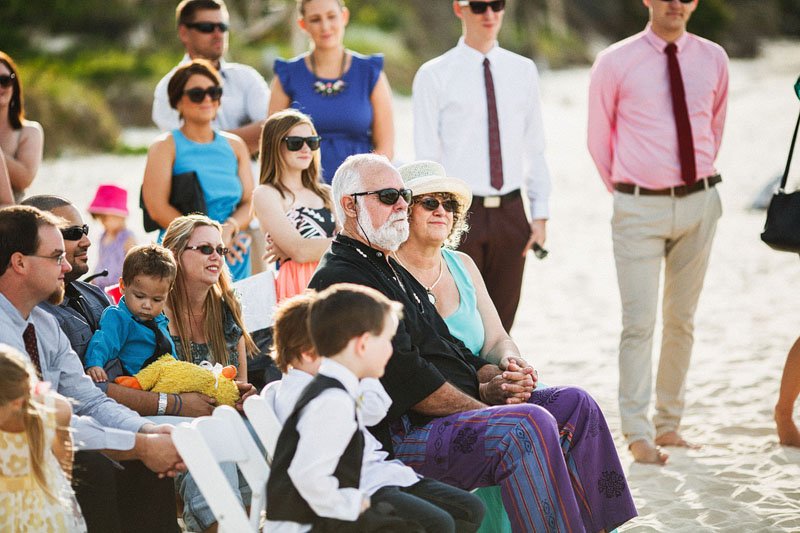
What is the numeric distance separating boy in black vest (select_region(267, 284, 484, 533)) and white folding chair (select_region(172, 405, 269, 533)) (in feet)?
0.42

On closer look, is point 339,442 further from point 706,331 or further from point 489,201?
point 706,331

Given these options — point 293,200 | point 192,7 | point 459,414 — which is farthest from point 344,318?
point 192,7

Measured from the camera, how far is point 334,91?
6164 mm

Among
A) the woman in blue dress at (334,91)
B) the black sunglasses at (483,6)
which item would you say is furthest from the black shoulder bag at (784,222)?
the woman in blue dress at (334,91)

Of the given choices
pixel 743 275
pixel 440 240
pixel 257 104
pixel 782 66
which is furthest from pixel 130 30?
pixel 440 240

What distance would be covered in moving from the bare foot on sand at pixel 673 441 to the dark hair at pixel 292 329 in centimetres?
327

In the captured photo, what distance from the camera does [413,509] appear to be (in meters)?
3.33

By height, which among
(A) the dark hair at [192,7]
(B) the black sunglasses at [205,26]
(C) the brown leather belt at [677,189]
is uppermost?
(A) the dark hair at [192,7]

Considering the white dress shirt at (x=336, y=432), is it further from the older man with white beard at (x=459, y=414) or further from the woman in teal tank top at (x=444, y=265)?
the woman in teal tank top at (x=444, y=265)

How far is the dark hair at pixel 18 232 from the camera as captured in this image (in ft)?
11.7

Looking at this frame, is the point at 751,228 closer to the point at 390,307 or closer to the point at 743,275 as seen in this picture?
the point at 743,275

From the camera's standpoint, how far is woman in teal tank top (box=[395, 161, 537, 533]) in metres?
4.60

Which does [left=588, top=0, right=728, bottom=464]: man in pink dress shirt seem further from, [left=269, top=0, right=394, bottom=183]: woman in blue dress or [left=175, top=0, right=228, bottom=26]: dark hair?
[left=175, top=0, right=228, bottom=26]: dark hair

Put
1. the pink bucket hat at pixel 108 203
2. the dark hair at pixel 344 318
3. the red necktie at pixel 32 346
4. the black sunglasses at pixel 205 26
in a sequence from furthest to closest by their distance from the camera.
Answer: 1. the pink bucket hat at pixel 108 203
2. the black sunglasses at pixel 205 26
3. the red necktie at pixel 32 346
4. the dark hair at pixel 344 318
